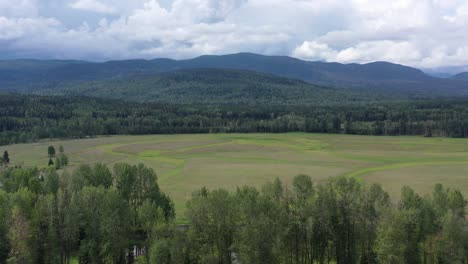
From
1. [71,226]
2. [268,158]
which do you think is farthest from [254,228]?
[268,158]

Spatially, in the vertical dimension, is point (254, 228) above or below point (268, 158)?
above

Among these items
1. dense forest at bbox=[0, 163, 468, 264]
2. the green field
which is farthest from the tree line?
the green field

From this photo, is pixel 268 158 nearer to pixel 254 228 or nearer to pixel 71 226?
pixel 71 226

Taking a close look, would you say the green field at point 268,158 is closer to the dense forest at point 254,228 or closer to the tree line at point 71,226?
the tree line at point 71,226

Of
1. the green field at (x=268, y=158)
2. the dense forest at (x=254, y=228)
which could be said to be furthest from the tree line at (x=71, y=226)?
the green field at (x=268, y=158)

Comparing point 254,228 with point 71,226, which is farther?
point 71,226

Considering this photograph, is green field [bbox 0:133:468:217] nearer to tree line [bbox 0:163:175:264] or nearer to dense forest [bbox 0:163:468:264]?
tree line [bbox 0:163:175:264]

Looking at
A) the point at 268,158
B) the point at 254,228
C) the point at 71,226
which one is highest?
the point at 254,228

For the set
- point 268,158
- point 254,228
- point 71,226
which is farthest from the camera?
point 268,158
